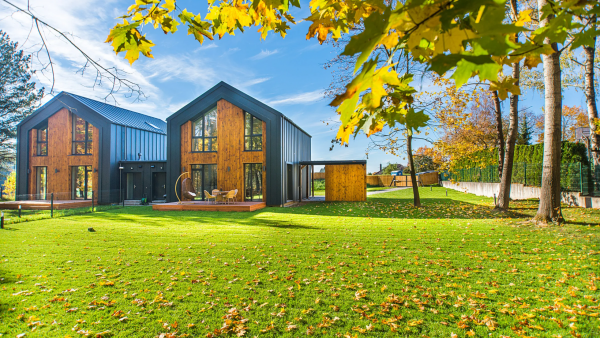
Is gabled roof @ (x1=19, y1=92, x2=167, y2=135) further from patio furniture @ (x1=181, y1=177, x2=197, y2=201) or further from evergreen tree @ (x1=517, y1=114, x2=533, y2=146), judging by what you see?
evergreen tree @ (x1=517, y1=114, x2=533, y2=146)

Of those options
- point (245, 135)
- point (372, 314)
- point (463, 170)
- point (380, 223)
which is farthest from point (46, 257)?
point (463, 170)

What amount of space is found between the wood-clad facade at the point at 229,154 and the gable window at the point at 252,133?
217mm

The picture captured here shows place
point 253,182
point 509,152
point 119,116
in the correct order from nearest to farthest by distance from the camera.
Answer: point 509,152, point 253,182, point 119,116

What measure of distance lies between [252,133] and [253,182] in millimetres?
2794

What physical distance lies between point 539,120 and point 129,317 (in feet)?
134

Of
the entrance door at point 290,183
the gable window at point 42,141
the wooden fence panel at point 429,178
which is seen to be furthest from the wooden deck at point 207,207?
the wooden fence panel at point 429,178

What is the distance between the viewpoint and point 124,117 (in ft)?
71.8

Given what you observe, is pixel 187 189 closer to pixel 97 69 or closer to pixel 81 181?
pixel 81 181

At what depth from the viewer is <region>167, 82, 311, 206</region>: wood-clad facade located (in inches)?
661

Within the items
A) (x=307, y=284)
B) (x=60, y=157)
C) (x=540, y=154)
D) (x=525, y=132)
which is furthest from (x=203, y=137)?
(x=525, y=132)

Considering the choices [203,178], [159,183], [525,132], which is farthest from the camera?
[525,132]

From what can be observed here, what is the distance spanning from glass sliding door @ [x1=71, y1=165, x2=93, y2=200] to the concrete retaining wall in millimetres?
22759

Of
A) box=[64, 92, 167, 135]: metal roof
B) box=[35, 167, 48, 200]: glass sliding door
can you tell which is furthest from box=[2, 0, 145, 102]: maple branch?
box=[35, 167, 48, 200]: glass sliding door

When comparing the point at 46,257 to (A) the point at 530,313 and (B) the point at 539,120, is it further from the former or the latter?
(B) the point at 539,120
